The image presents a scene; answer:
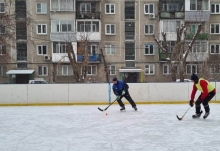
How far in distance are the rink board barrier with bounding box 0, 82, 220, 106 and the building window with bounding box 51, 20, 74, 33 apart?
13.2 m

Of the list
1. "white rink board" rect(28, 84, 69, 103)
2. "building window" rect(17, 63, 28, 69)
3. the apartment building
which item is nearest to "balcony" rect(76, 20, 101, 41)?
the apartment building

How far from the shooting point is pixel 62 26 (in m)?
24.4

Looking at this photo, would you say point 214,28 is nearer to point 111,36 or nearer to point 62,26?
point 111,36

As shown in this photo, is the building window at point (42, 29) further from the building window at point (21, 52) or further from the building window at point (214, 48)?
the building window at point (214, 48)

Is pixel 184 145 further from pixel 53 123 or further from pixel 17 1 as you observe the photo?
pixel 17 1

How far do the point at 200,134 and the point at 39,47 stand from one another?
2195 centimetres

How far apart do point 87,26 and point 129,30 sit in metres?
4.02

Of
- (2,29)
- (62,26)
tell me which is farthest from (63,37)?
(2,29)

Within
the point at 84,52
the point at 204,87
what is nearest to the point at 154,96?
the point at 204,87

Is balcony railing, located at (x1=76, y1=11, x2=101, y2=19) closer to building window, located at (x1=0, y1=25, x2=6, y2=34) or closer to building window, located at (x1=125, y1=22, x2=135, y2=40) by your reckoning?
building window, located at (x1=125, y1=22, x2=135, y2=40)

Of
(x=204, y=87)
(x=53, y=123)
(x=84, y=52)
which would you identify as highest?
(x=84, y=52)

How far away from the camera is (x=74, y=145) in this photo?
4.49m

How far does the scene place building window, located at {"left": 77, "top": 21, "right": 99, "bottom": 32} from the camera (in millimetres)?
24562

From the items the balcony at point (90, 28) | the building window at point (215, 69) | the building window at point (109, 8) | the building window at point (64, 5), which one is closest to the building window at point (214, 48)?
the building window at point (215, 69)
